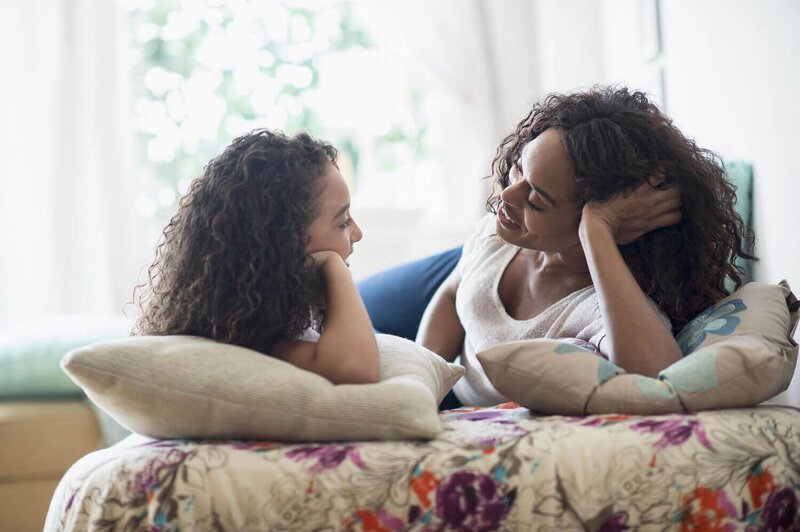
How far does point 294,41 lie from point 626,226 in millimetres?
3124

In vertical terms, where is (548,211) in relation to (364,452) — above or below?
above

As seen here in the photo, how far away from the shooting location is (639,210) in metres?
1.29

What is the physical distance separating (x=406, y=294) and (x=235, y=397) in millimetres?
972

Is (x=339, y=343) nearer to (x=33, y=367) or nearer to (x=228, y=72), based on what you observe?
(x=33, y=367)

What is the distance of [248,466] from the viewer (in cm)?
96

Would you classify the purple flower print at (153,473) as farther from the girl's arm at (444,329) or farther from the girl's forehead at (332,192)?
the girl's arm at (444,329)

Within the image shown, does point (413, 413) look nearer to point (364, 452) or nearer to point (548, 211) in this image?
point (364, 452)

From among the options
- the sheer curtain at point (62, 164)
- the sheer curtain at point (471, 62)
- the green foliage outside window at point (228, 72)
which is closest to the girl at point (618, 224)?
the sheer curtain at point (471, 62)

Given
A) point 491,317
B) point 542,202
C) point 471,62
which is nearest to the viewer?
point 542,202

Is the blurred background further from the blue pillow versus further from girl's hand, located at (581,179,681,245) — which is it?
girl's hand, located at (581,179,681,245)

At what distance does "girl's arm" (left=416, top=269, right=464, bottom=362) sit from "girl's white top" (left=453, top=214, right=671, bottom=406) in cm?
3

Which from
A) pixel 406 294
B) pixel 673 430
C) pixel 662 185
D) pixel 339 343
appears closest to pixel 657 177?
pixel 662 185

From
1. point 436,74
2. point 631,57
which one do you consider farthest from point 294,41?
point 631,57

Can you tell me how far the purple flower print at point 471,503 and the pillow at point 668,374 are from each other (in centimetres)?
21
